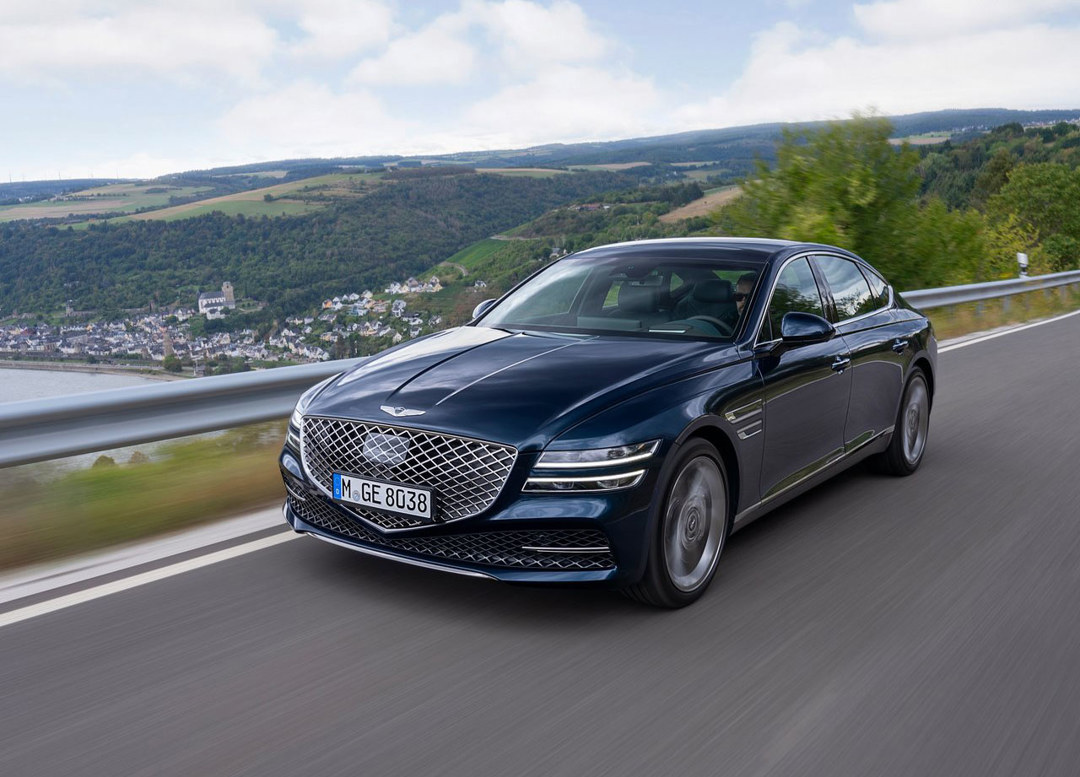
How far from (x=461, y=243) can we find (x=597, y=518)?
2154cm

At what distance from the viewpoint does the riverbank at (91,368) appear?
21.1 ft

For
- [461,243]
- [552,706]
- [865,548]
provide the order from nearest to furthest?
[552,706] → [865,548] → [461,243]

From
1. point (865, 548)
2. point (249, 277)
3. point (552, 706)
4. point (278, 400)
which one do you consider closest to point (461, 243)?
point (249, 277)

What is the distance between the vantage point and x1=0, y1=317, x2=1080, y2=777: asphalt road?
310 centimetres

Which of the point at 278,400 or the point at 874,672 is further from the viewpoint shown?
the point at 278,400

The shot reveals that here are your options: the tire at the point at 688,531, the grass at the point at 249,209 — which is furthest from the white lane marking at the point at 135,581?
the grass at the point at 249,209

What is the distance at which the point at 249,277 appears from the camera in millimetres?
18531

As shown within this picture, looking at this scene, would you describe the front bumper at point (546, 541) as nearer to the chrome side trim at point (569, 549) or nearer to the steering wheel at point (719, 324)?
the chrome side trim at point (569, 549)

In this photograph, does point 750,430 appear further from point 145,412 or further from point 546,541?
point 145,412

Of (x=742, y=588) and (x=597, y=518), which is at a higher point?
(x=597, y=518)

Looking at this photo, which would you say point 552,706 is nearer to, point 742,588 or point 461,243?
point 742,588

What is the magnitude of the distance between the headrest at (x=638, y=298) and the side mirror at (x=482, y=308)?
0.84m

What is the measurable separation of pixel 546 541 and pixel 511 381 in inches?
28.3

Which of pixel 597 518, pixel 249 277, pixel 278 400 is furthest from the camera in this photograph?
pixel 249 277
